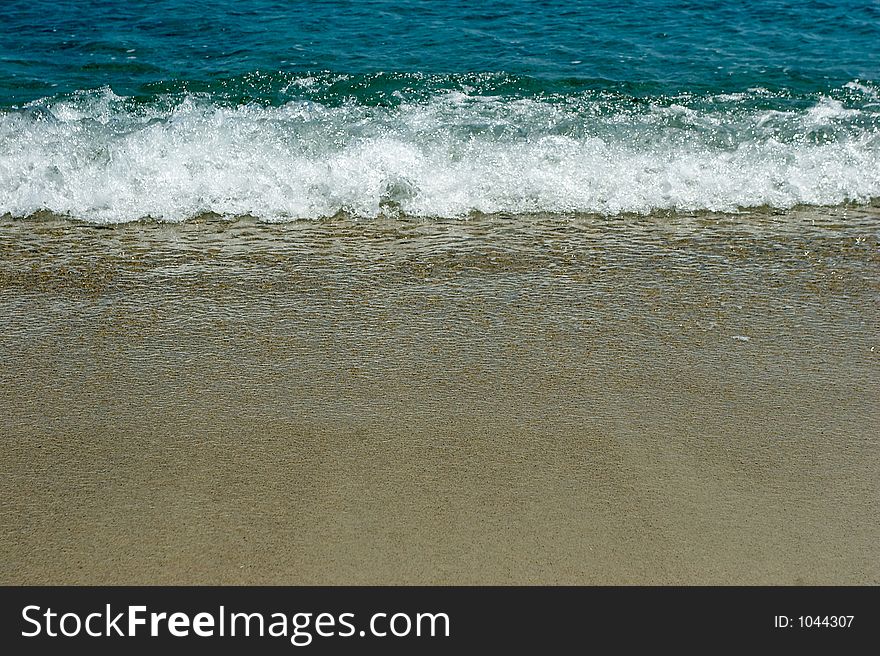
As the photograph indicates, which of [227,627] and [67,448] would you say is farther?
[67,448]

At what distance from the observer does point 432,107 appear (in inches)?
203

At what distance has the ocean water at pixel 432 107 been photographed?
422 cm

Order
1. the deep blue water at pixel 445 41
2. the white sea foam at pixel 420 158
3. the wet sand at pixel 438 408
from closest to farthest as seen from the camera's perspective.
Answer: the wet sand at pixel 438 408, the white sea foam at pixel 420 158, the deep blue water at pixel 445 41

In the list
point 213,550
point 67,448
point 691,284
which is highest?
point 691,284

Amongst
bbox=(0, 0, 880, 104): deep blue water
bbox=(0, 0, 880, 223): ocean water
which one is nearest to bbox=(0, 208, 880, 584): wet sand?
bbox=(0, 0, 880, 223): ocean water

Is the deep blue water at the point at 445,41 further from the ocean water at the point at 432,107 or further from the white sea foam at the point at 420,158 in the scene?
the white sea foam at the point at 420,158

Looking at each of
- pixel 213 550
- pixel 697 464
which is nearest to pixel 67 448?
pixel 213 550

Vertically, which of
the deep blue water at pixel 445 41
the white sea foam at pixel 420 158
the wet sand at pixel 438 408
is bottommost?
the wet sand at pixel 438 408

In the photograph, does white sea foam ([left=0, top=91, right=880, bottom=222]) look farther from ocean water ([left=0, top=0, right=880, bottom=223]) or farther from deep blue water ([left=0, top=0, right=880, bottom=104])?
deep blue water ([left=0, top=0, right=880, bottom=104])

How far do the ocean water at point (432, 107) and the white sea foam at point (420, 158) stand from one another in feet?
0.05

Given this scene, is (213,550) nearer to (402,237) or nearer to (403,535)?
(403,535)

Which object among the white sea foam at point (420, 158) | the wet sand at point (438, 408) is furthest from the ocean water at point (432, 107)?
the wet sand at point (438, 408)

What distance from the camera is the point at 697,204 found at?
13.8ft

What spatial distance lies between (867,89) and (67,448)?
5.40 m
